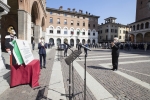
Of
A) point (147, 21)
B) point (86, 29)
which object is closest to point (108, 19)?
point (86, 29)

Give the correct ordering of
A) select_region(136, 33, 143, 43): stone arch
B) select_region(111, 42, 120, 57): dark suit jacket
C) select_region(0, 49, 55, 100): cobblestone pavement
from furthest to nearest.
Result: 1. select_region(136, 33, 143, 43): stone arch
2. select_region(111, 42, 120, 57): dark suit jacket
3. select_region(0, 49, 55, 100): cobblestone pavement

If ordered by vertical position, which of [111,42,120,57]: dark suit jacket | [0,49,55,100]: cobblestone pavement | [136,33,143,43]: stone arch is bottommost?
[0,49,55,100]: cobblestone pavement

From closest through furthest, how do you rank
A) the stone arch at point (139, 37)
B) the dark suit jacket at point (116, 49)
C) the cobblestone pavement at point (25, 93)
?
the cobblestone pavement at point (25, 93), the dark suit jacket at point (116, 49), the stone arch at point (139, 37)

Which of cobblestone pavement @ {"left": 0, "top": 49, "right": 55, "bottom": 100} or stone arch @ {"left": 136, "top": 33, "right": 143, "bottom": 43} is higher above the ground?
stone arch @ {"left": 136, "top": 33, "right": 143, "bottom": 43}

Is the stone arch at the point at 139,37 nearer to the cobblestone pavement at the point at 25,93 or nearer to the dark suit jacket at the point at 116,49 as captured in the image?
the dark suit jacket at the point at 116,49

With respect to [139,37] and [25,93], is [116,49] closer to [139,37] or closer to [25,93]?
[25,93]

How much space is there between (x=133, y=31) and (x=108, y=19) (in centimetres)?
2047

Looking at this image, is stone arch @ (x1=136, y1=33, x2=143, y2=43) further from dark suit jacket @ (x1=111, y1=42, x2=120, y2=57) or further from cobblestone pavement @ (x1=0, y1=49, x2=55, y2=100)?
cobblestone pavement @ (x1=0, y1=49, x2=55, y2=100)

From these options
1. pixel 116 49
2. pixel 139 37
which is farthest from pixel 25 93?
pixel 139 37

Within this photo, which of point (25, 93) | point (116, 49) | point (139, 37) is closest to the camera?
point (25, 93)

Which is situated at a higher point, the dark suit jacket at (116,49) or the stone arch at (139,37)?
the stone arch at (139,37)

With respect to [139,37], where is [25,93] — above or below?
below

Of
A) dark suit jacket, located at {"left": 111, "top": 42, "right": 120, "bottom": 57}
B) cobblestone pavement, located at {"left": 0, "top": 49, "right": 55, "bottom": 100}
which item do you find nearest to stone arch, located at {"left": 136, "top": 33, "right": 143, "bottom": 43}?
dark suit jacket, located at {"left": 111, "top": 42, "right": 120, "bottom": 57}

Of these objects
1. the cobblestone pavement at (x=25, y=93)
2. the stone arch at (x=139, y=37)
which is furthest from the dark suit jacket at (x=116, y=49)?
the stone arch at (x=139, y=37)
